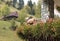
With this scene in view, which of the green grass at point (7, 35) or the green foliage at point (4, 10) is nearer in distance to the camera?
the green grass at point (7, 35)

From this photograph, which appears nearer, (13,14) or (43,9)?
(43,9)

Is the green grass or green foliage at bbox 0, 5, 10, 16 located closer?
the green grass

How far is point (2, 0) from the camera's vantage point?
17.2 meters

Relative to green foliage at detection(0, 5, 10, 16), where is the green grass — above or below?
below

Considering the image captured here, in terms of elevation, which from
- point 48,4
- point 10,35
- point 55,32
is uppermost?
point 48,4

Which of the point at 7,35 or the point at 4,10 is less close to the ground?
the point at 4,10

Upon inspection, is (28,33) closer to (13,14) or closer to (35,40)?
(35,40)

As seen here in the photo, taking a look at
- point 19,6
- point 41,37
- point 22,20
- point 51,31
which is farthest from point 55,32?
point 19,6

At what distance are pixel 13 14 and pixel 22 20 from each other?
175 cm

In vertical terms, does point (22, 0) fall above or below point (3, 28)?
above

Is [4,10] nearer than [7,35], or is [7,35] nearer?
[7,35]

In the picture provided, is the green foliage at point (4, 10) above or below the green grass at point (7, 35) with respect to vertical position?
above

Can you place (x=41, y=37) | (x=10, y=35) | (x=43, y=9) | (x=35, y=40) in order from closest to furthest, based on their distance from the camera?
(x=41, y=37) → (x=35, y=40) → (x=10, y=35) → (x=43, y=9)

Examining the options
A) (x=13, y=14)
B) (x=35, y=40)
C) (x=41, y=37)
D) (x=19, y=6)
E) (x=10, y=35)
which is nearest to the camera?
(x=41, y=37)
